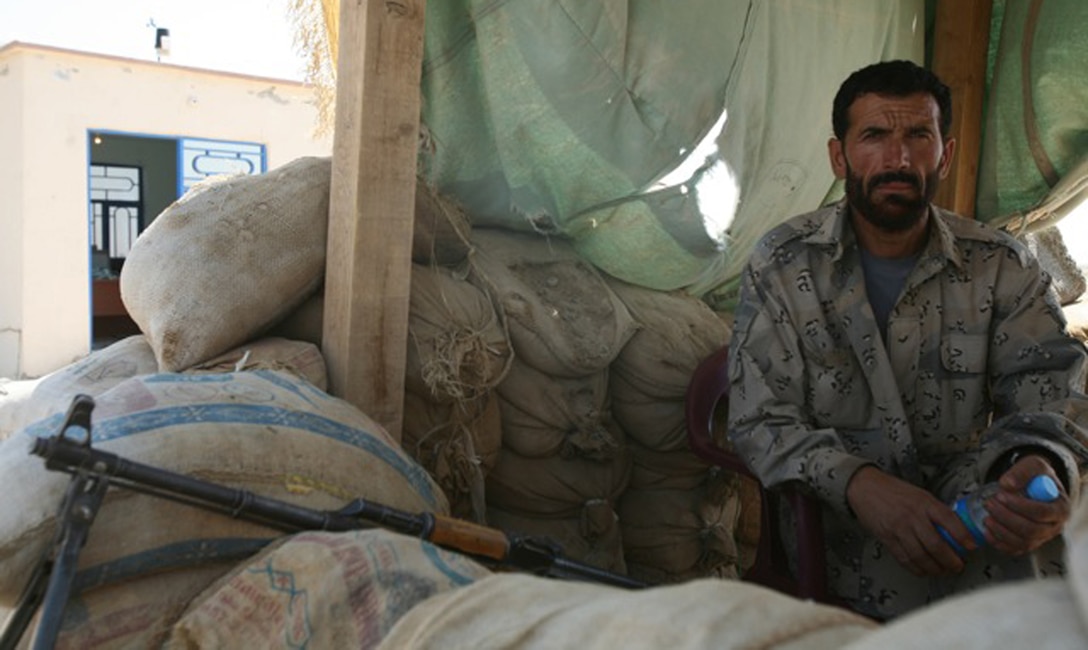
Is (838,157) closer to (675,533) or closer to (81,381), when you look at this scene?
(675,533)

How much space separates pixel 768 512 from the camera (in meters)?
2.12

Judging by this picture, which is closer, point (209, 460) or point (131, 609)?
point (131, 609)


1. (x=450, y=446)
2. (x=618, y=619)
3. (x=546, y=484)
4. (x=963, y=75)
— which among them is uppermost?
(x=963, y=75)

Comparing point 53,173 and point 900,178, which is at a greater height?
point 53,173

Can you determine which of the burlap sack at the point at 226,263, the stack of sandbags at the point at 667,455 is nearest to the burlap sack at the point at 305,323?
the burlap sack at the point at 226,263

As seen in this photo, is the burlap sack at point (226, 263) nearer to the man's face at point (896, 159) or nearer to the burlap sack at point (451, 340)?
the burlap sack at point (451, 340)

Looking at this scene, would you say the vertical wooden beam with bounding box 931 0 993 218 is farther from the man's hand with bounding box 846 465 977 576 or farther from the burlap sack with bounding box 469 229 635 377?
the man's hand with bounding box 846 465 977 576

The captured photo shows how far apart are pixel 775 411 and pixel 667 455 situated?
0.70m

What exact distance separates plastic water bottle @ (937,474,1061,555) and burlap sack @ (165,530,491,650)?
98 cm

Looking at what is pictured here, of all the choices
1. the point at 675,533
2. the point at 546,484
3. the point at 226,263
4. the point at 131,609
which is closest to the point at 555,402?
the point at 546,484

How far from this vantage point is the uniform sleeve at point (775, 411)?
1816 millimetres

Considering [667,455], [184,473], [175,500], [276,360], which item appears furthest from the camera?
[667,455]

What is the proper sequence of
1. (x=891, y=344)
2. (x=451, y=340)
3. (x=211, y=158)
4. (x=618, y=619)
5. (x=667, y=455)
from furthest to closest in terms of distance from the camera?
(x=211, y=158)
(x=667, y=455)
(x=451, y=340)
(x=891, y=344)
(x=618, y=619)

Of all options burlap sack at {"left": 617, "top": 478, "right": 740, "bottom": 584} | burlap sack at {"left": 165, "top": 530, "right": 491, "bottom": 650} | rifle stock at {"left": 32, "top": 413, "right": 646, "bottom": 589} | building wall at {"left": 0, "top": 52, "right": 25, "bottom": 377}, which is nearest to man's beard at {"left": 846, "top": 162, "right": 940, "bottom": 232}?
burlap sack at {"left": 617, "top": 478, "right": 740, "bottom": 584}
